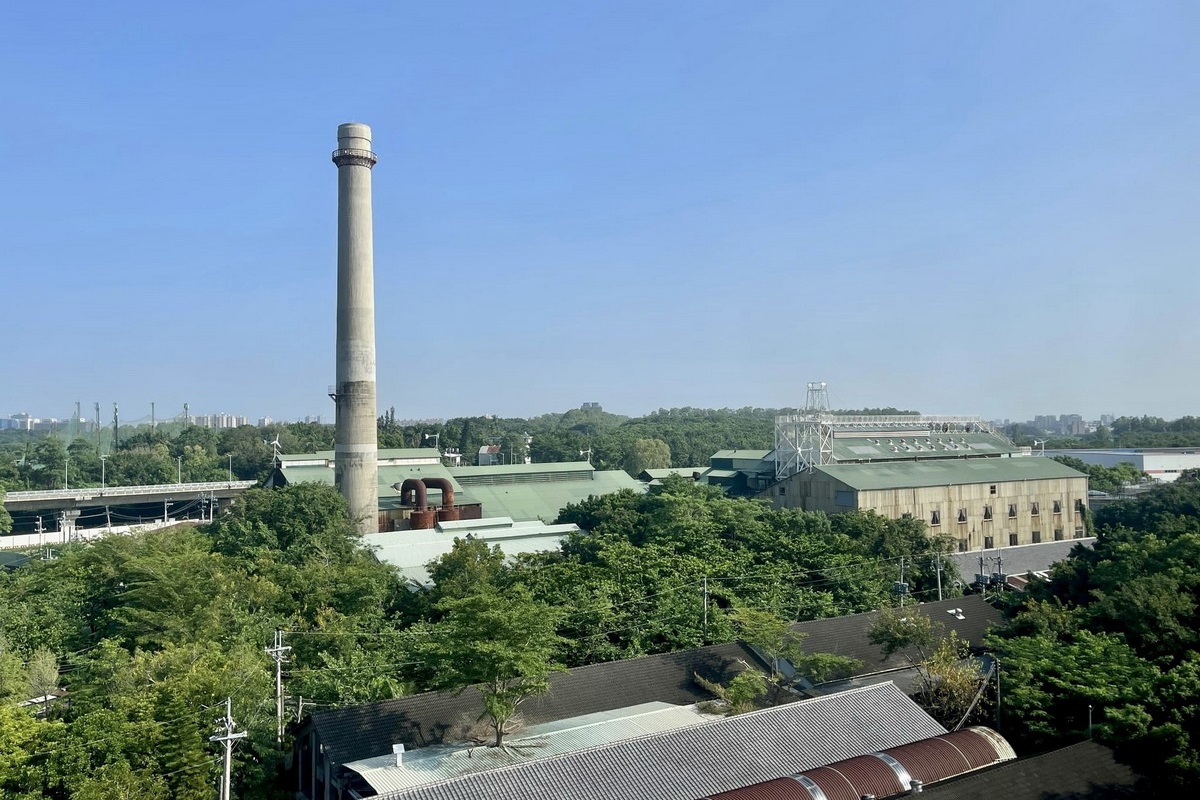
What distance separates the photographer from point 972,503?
58.9 metres

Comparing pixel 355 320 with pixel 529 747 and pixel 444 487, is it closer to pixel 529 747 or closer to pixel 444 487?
pixel 444 487

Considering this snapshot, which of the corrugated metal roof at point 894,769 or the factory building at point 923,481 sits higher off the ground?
the factory building at point 923,481

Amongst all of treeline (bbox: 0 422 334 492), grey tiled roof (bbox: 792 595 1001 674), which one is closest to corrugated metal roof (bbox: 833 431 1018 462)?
grey tiled roof (bbox: 792 595 1001 674)

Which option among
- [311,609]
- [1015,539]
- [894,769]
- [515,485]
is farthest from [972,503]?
[311,609]

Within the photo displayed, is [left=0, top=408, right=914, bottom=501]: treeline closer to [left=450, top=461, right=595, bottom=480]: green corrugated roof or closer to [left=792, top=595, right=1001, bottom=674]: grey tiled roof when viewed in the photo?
[left=450, top=461, right=595, bottom=480]: green corrugated roof

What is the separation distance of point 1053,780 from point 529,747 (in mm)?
11732

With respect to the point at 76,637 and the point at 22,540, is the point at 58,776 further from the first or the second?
the point at 22,540

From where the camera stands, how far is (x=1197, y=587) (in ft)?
82.6

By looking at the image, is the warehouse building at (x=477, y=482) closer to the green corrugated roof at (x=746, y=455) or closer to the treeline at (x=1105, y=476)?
the green corrugated roof at (x=746, y=455)

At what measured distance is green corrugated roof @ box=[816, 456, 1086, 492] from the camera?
55.8 m

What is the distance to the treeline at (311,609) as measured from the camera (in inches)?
781

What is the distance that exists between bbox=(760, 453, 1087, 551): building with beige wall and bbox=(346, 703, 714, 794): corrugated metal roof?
1334 inches

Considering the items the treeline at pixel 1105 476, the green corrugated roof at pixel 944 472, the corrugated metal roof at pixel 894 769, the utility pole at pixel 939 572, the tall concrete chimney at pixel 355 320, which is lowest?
the corrugated metal roof at pixel 894 769

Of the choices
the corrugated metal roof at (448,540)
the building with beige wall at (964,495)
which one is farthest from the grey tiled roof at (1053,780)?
the building with beige wall at (964,495)
